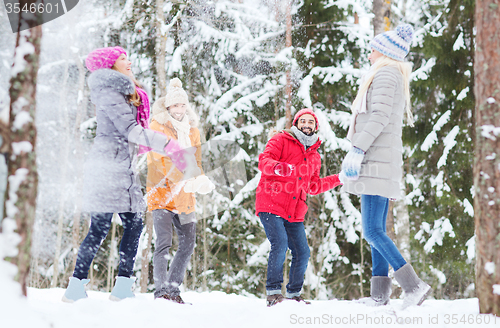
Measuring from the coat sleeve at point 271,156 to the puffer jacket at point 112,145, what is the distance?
0.83m

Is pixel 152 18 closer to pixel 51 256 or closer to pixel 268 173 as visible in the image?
pixel 268 173

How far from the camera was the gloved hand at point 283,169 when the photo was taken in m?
3.32

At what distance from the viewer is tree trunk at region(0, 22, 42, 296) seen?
2.14m

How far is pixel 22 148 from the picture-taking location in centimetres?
217

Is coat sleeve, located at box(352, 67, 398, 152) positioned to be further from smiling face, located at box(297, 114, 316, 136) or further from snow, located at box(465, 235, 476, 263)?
snow, located at box(465, 235, 476, 263)

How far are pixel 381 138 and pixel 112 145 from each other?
2034 millimetres

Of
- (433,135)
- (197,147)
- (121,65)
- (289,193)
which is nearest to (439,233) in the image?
(433,135)

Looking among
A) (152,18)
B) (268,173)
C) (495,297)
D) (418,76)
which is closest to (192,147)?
(268,173)

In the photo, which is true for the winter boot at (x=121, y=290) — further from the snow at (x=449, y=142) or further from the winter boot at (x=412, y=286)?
the snow at (x=449, y=142)

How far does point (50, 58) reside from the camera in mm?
11672

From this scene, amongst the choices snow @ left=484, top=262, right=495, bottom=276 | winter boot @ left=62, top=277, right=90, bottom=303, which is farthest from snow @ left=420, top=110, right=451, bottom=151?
winter boot @ left=62, top=277, right=90, bottom=303

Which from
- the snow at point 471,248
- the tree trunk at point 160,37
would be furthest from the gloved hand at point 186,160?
the snow at point 471,248

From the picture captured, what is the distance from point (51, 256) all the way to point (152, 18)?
896cm

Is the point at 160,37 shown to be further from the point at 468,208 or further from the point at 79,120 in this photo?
the point at 468,208
